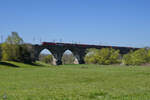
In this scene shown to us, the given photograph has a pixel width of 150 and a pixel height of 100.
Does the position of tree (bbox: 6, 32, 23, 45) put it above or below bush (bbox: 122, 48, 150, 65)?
above

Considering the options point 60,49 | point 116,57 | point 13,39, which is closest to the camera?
point 13,39

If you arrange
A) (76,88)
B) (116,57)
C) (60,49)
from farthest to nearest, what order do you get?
(60,49) → (116,57) → (76,88)

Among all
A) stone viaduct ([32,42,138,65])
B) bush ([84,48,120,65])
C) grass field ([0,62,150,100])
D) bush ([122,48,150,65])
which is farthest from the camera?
stone viaduct ([32,42,138,65])

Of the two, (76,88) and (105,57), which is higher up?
(105,57)

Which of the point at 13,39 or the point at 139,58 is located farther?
the point at 139,58

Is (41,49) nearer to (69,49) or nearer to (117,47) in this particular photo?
(69,49)

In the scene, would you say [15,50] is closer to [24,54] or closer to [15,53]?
[15,53]

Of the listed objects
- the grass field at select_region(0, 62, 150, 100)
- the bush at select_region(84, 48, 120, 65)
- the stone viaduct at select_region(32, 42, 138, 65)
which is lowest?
the grass field at select_region(0, 62, 150, 100)

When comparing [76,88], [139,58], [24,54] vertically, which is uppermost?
[24,54]

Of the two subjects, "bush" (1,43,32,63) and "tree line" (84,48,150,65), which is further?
"tree line" (84,48,150,65)

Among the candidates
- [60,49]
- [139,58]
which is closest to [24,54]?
[139,58]

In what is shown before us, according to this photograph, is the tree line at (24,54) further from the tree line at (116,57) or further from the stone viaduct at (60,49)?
the stone viaduct at (60,49)

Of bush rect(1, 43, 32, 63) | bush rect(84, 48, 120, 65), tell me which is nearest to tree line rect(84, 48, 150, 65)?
bush rect(84, 48, 120, 65)

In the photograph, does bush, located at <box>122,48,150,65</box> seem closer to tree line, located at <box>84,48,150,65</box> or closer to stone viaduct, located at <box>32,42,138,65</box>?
tree line, located at <box>84,48,150,65</box>
